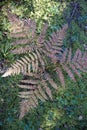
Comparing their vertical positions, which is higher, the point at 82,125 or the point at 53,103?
the point at 53,103

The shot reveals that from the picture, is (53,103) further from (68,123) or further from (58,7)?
(58,7)

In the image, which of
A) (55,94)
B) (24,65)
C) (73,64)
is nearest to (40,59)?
(24,65)

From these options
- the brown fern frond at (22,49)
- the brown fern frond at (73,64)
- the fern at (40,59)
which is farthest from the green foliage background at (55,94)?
the brown fern frond at (73,64)

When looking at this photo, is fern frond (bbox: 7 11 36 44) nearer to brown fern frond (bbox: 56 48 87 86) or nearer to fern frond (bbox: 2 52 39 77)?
fern frond (bbox: 2 52 39 77)

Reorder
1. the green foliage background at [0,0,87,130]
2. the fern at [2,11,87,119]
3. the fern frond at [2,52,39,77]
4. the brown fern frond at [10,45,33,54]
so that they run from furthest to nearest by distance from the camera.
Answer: the green foliage background at [0,0,87,130] → the brown fern frond at [10,45,33,54] → the fern at [2,11,87,119] → the fern frond at [2,52,39,77]

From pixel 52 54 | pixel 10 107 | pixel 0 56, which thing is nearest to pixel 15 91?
pixel 10 107

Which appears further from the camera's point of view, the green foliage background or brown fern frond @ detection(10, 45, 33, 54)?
the green foliage background

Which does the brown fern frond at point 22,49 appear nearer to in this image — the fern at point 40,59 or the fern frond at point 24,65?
the fern at point 40,59

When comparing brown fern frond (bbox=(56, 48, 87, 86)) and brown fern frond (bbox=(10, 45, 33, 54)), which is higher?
brown fern frond (bbox=(10, 45, 33, 54))

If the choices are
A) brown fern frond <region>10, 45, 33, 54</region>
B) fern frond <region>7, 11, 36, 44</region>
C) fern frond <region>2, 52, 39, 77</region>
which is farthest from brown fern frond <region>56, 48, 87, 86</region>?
fern frond <region>7, 11, 36, 44</region>
